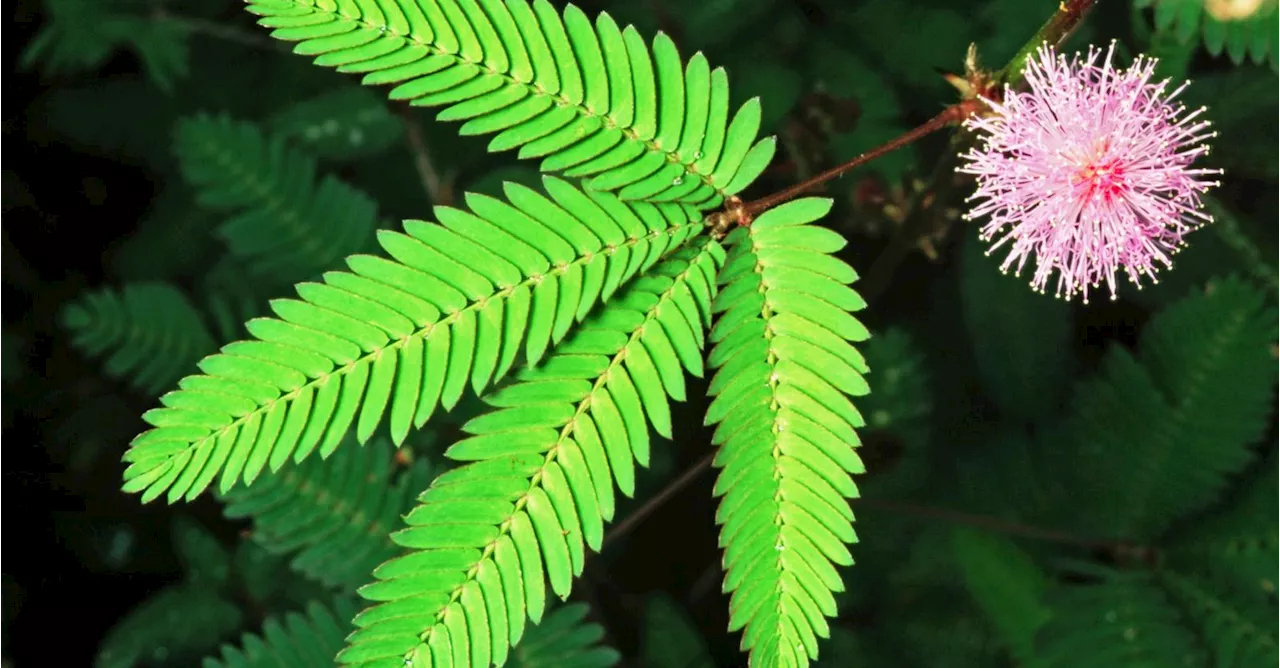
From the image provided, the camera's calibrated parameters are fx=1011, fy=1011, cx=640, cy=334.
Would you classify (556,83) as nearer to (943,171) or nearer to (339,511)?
(943,171)

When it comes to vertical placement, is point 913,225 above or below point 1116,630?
above

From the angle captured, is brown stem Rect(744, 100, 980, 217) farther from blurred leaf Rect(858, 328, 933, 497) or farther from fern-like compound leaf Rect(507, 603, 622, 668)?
fern-like compound leaf Rect(507, 603, 622, 668)

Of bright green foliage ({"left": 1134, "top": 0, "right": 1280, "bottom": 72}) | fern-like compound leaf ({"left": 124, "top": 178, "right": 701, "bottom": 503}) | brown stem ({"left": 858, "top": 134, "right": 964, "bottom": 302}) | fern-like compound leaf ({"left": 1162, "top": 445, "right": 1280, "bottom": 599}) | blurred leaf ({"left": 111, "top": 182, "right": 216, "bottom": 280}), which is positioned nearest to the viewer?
fern-like compound leaf ({"left": 124, "top": 178, "right": 701, "bottom": 503})

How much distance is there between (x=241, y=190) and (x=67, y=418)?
88 cm

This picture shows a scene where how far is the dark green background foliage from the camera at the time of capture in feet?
6.06

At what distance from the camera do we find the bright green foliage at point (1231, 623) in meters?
1.79

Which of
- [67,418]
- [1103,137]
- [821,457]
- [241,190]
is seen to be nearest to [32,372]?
[67,418]

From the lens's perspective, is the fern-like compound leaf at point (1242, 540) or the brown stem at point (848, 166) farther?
the fern-like compound leaf at point (1242, 540)

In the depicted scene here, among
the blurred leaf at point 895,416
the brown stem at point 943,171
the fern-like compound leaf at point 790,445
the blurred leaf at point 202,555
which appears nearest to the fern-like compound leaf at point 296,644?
the blurred leaf at point 202,555

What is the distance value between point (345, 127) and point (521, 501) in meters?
1.31

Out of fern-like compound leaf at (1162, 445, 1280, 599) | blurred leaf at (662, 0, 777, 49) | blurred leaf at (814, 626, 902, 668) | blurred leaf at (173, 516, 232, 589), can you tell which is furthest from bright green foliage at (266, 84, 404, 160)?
fern-like compound leaf at (1162, 445, 1280, 599)

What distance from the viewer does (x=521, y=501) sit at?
3.94 feet

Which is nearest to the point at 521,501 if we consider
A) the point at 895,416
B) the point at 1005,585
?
the point at 895,416

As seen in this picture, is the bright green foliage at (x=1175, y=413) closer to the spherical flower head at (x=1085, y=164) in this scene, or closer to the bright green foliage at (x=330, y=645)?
the spherical flower head at (x=1085, y=164)
